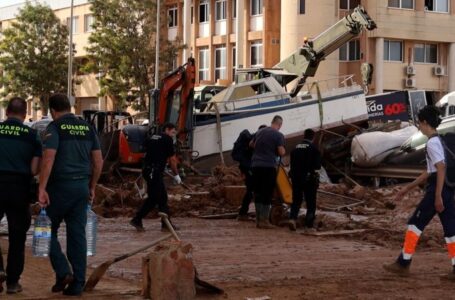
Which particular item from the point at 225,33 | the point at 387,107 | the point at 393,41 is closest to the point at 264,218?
the point at 387,107

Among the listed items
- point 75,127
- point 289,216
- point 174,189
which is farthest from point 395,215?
point 75,127

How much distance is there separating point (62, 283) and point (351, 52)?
46.3m

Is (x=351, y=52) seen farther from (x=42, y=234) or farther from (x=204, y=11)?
(x=42, y=234)

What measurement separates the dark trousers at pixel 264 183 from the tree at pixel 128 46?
119 ft

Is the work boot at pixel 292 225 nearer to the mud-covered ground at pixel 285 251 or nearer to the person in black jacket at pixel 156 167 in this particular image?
the mud-covered ground at pixel 285 251

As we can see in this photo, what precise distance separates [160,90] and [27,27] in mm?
40975

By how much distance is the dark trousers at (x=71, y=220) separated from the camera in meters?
8.37

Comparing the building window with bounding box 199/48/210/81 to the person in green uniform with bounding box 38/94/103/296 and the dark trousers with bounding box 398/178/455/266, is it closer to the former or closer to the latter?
the dark trousers with bounding box 398/178/455/266

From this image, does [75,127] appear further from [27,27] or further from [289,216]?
[27,27]

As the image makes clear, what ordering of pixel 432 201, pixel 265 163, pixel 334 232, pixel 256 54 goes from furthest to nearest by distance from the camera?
pixel 256 54 < pixel 265 163 < pixel 334 232 < pixel 432 201

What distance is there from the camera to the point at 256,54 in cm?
5447

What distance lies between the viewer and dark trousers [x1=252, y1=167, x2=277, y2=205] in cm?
1541

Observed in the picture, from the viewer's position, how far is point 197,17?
194 feet

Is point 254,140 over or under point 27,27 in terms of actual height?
under
